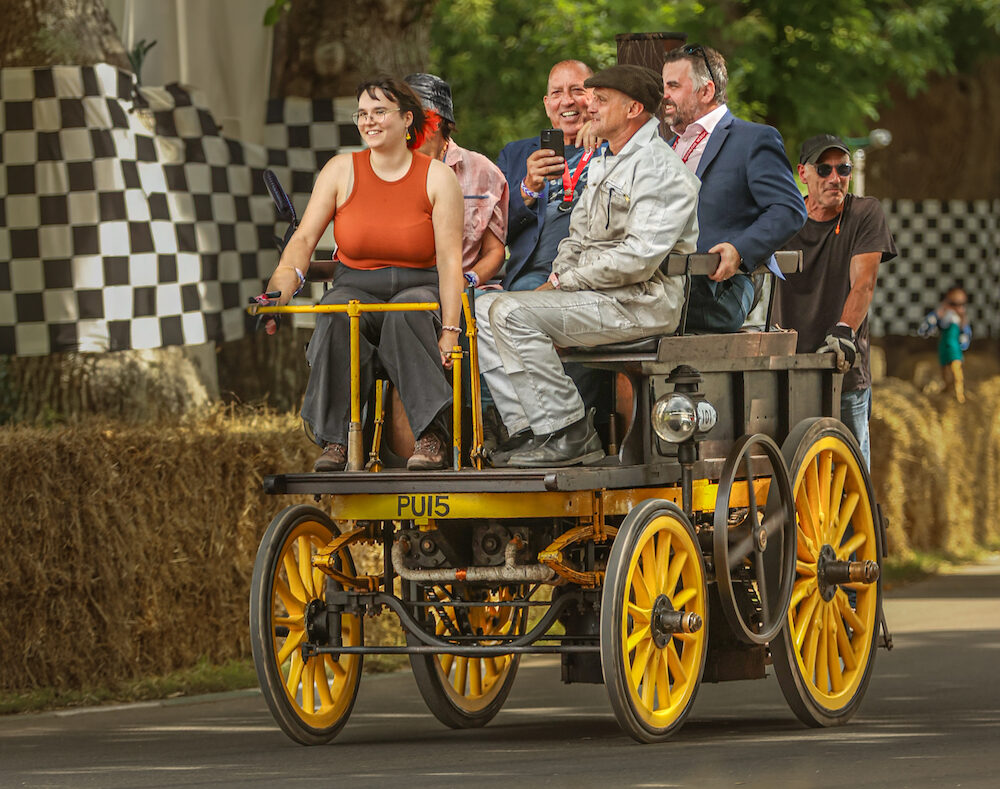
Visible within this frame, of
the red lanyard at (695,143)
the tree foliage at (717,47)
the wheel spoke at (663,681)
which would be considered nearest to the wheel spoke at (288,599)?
the wheel spoke at (663,681)

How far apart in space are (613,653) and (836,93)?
1403cm

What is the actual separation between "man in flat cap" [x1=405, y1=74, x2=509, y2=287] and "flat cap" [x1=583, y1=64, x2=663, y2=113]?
799 mm

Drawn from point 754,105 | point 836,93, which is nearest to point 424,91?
point 754,105

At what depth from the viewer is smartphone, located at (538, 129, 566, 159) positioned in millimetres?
8758

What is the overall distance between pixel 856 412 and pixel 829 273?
68 centimetres

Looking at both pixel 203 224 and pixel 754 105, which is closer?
pixel 203 224

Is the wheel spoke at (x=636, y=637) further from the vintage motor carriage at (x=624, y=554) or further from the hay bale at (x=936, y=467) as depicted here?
the hay bale at (x=936, y=467)

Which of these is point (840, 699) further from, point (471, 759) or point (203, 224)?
point (203, 224)

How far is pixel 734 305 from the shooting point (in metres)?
8.70

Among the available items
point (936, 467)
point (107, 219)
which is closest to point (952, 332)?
point (936, 467)

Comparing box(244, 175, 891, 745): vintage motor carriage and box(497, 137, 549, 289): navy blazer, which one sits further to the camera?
box(497, 137, 549, 289): navy blazer

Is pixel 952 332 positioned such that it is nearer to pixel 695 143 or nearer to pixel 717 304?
pixel 695 143

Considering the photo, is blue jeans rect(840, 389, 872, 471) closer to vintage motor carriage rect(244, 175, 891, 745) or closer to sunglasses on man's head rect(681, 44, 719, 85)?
vintage motor carriage rect(244, 175, 891, 745)

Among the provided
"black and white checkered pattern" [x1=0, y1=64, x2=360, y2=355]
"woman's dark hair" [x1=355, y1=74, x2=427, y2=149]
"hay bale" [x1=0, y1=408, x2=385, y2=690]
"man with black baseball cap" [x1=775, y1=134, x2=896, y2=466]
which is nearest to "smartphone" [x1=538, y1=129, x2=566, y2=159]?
"woman's dark hair" [x1=355, y1=74, x2=427, y2=149]
